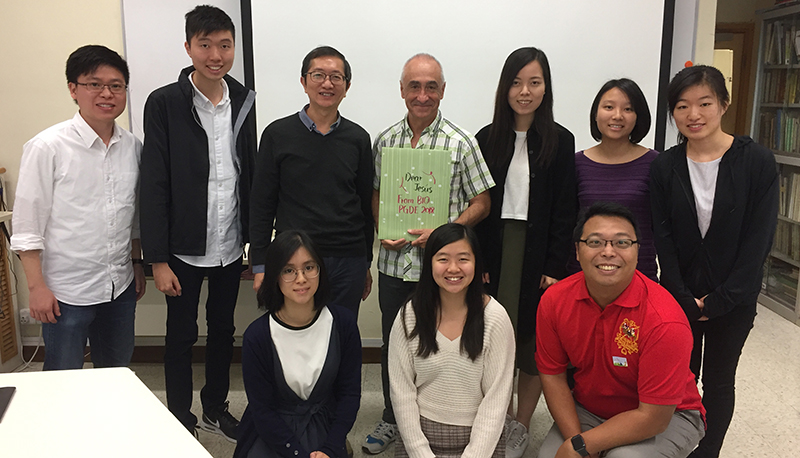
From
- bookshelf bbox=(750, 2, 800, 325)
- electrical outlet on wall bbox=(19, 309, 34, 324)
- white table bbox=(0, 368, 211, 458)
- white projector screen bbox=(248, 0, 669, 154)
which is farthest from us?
bookshelf bbox=(750, 2, 800, 325)

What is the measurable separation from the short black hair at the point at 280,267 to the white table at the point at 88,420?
0.51 m

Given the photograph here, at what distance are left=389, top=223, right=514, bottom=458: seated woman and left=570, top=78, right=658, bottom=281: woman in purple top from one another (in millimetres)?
583

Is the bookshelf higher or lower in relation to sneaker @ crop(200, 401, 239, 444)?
higher

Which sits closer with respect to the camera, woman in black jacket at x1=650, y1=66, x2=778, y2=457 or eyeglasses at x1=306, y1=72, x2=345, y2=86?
woman in black jacket at x1=650, y1=66, x2=778, y2=457

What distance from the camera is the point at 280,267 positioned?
5.93 feet

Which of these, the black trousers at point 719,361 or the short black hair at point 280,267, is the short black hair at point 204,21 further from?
the black trousers at point 719,361

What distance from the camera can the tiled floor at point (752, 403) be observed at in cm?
248

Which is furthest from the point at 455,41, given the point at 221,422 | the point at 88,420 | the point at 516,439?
the point at 88,420

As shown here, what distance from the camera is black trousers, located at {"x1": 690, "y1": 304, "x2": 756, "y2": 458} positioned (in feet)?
6.35

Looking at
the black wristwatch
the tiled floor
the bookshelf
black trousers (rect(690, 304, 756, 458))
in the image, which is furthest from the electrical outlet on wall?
the bookshelf

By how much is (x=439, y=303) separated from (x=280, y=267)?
572mm

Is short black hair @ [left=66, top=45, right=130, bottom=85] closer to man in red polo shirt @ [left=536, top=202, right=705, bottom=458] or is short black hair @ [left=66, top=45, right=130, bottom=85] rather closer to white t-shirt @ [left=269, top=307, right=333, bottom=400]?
white t-shirt @ [left=269, top=307, right=333, bottom=400]

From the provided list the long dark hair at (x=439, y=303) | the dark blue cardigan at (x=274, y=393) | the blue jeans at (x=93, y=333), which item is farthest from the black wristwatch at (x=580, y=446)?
the blue jeans at (x=93, y=333)

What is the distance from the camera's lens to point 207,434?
2.58m
